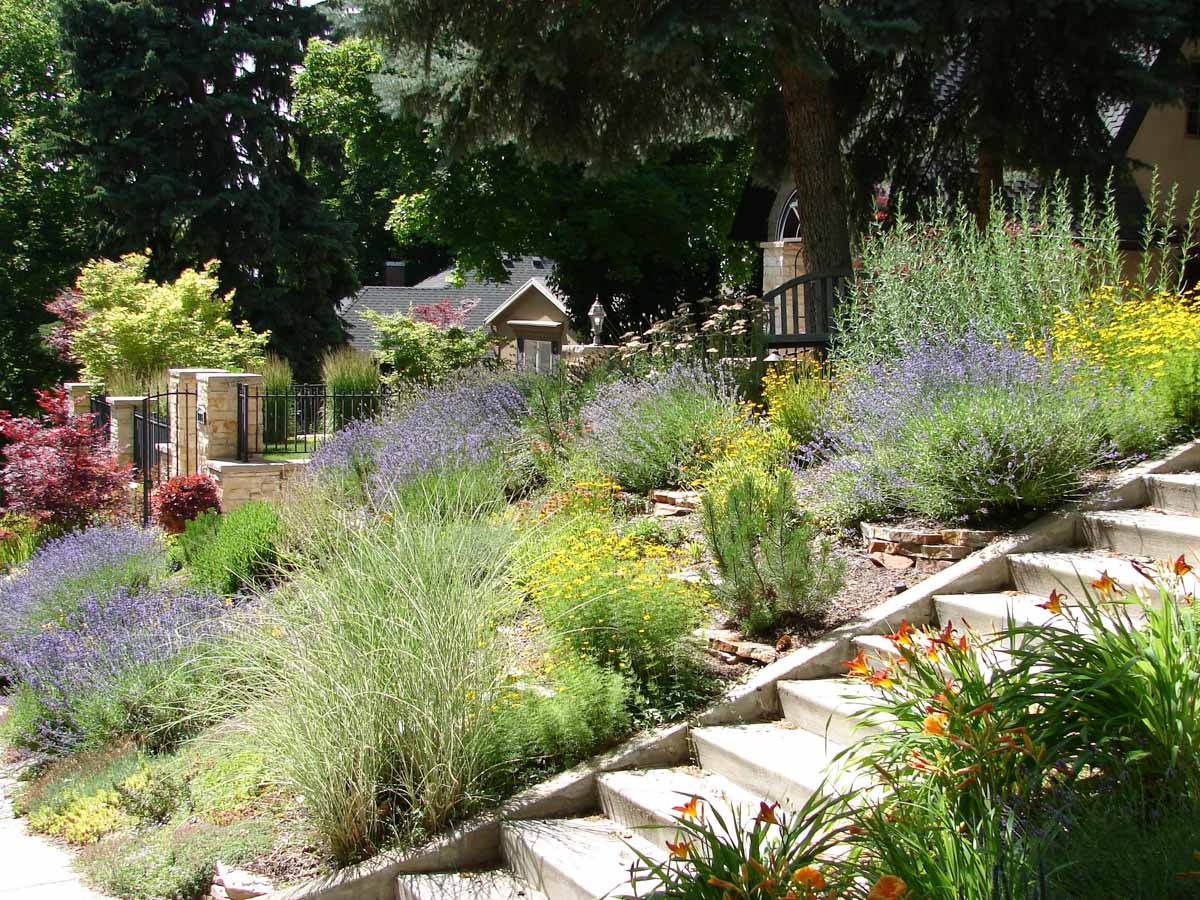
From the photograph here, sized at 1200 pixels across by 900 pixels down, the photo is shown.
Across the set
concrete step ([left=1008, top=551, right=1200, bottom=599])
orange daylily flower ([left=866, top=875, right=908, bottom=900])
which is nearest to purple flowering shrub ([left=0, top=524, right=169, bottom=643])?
concrete step ([left=1008, top=551, right=1200, bottom=599])

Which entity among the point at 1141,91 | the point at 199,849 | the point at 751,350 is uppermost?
the point at 1141,91

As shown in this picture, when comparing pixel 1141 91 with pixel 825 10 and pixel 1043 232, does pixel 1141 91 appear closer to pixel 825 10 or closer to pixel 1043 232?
pixel 825 10

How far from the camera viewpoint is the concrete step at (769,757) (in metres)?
4.54

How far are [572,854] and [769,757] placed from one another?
914mm

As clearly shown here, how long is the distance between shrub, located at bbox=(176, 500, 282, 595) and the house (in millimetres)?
20445

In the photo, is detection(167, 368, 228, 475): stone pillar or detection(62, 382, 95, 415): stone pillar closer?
detection(167, 368, 228, 475): stone pillar

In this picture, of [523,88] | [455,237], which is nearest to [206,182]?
[455,237]

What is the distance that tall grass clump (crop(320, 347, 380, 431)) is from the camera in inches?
579

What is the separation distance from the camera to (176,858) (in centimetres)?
511

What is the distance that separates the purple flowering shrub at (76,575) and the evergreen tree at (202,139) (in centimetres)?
1810

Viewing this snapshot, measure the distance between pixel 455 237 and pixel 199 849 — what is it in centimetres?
2504

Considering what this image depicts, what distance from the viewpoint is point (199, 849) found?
16.7ft

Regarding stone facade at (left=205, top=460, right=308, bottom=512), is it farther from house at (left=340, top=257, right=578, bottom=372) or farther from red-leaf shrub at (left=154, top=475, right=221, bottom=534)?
house at (left=340, top=257, right=578, bottom=372)

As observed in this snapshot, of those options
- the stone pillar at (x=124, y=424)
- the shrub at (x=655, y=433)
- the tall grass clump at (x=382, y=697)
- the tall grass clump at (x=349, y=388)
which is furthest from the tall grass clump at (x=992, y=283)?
the stone pillar at (x=124, y=424)
